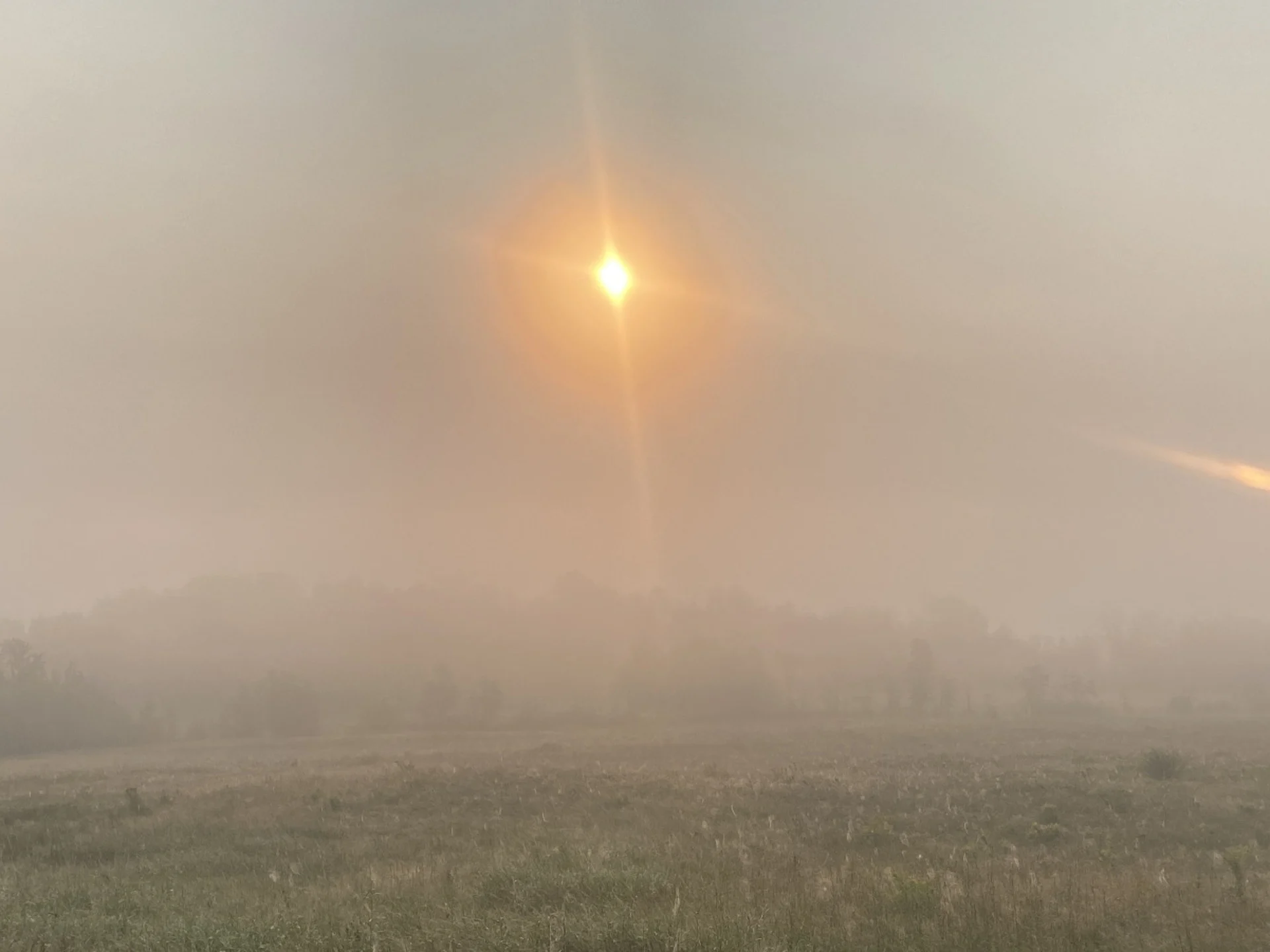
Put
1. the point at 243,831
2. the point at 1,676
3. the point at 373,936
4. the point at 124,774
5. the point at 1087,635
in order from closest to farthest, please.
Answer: the point at 373,936
the point at 243,831
the point at 124,774
the point at 1,676
the point at 1087,635

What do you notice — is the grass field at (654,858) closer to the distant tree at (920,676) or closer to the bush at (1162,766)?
the bush at (1162,766)

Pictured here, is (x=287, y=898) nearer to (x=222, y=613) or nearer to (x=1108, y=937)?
(x=1108, y=937)

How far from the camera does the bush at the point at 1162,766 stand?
90.1 feet

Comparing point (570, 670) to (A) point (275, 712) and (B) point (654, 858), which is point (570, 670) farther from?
(B) point (654, 858)

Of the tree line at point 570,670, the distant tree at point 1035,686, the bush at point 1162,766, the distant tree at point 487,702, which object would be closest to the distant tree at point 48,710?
the tree line at point 570,670

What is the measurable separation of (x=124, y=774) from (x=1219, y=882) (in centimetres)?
4698

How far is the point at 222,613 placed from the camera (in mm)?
177500

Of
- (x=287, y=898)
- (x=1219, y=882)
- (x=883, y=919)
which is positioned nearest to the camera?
(x=883, y=919)

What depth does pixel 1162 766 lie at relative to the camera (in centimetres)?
2811

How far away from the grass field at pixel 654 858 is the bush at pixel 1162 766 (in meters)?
0.68

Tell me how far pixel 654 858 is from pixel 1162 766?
80.9ft

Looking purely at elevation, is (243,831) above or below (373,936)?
below

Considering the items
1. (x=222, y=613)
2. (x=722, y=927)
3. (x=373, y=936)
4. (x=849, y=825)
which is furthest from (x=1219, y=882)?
(x=222, y=613)

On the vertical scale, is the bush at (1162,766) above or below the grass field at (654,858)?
below
